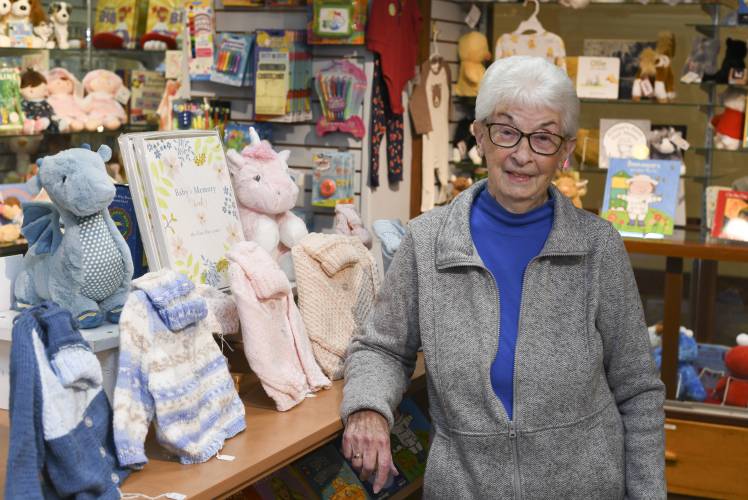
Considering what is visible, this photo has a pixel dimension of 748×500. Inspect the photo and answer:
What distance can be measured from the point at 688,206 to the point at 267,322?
10.2 feet

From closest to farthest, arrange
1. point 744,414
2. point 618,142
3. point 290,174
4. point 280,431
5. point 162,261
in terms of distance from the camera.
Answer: point 280,431 < point 162,261 < point 290,174 < point 744,414 < point 618,142

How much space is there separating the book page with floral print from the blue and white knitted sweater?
2.32ft

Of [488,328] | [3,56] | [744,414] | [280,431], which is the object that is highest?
[3,56]

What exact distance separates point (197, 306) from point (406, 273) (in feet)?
1.61

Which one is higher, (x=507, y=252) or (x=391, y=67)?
(x=391, y=67)

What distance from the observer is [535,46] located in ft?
17.3

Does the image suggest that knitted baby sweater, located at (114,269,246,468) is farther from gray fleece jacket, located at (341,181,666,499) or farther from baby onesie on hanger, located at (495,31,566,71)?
baby onesie on hanger, located at (495,31,566,71)

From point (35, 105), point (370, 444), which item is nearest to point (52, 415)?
point (370, 444)

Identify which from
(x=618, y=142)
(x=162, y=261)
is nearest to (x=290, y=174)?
(x=162, y=261)

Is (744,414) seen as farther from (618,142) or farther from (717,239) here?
(618,142)

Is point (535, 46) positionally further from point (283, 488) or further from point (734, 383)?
point (283, 488)

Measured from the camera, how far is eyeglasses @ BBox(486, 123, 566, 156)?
2.21 m

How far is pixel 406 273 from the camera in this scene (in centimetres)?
231

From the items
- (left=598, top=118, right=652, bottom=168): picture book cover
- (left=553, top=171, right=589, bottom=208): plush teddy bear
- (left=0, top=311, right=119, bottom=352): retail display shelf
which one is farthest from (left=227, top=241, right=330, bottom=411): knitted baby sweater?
(left=598, top=118, right=652, bottom=168): picture book cover
